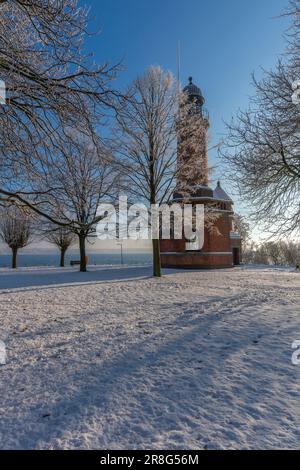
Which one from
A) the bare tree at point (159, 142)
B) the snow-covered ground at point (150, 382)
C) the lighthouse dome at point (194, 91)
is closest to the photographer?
the snow-covered ground at point (150, 382)

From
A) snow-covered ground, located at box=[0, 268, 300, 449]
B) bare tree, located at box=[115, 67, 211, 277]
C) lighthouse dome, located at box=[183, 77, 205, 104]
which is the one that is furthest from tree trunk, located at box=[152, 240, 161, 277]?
lighthouse dome, located at box=[183, 77, 205, 104]

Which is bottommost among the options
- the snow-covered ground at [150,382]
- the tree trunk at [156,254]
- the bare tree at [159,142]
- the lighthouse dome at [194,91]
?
the snow-covered ground at [150,382]

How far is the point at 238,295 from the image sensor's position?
8.55 m

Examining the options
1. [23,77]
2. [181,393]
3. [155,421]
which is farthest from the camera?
[23,77]

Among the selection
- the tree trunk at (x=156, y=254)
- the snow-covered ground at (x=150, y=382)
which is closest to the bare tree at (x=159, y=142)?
the tree trunk at (x=156, y=254)

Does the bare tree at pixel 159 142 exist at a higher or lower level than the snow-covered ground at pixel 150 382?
higher

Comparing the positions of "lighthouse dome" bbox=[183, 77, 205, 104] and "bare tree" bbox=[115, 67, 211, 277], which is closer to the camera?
"bare tree" bbox=[115, 67, 211, 277]

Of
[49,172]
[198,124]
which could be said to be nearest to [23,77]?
[49,172]

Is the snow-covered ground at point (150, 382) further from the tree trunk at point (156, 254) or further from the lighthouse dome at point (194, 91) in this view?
the lighthouse dome at point (194, 91)

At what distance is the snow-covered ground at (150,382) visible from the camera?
2141 millimetres

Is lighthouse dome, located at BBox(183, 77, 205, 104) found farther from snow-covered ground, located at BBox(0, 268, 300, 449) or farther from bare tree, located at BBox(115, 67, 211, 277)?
snow-covered ground, located at BBox(0, 268, 300, 449)

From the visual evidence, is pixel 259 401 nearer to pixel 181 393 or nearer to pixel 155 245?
pixel 181 393

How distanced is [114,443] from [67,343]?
2.40m

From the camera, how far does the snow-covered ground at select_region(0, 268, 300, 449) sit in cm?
214
